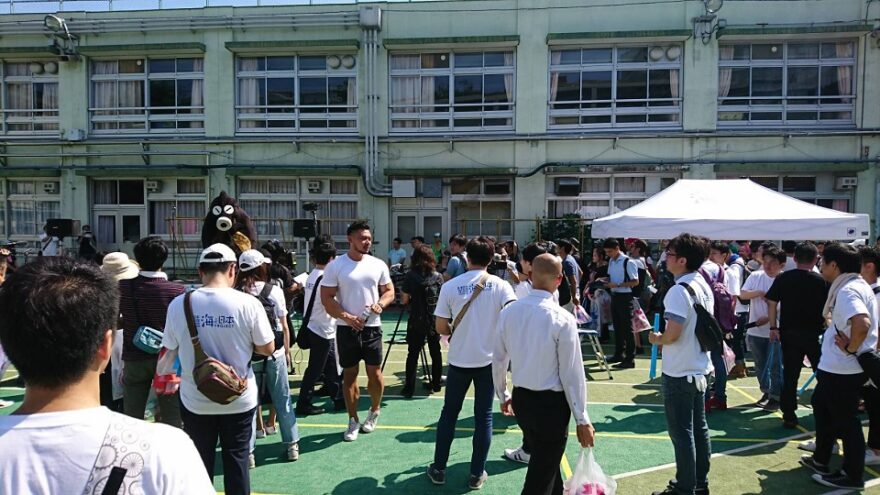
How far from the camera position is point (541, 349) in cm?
338

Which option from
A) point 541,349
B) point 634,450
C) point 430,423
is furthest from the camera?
point 430,423

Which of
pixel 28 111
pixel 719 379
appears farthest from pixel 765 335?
pixel 28 111

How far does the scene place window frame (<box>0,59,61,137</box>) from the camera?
57.0 feet

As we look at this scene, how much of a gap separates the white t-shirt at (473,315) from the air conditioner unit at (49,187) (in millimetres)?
17924

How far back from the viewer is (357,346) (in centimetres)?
515

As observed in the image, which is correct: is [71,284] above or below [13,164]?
below

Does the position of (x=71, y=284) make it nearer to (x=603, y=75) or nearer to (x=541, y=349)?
(x=541, y=349)

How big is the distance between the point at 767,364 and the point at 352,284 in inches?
195

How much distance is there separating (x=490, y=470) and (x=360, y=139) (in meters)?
13.2

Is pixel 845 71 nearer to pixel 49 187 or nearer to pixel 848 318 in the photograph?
pixel 848 318

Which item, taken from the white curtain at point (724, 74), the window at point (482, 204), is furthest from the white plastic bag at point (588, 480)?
the white curtain at point (724, 74)

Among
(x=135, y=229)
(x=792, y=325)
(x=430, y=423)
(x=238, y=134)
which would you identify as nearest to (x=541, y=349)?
(x=430, y=423)

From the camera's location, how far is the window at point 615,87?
15703 mm

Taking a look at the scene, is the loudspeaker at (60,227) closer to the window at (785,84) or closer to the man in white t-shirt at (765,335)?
the man in white t-shirt at (765,335)
